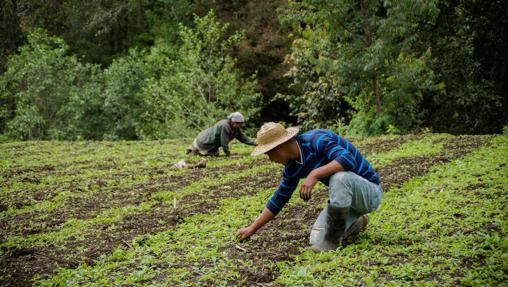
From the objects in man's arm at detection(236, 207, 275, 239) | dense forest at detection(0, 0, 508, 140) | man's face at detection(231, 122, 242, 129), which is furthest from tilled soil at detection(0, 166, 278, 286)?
dense forest at detection(0, 0, 508, 140)

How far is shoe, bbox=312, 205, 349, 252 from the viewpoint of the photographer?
409 centimetres

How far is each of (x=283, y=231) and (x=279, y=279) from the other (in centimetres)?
139

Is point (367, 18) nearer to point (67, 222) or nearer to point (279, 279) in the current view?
point (67, 222)

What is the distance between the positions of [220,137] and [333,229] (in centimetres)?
746

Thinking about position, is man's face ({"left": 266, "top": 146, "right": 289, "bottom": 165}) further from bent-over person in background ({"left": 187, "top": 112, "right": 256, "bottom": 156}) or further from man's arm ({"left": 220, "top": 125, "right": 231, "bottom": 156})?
man's arm ({"left": 220, "top": 125, "right": 231, "bottom": 156})

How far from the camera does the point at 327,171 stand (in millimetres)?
3924

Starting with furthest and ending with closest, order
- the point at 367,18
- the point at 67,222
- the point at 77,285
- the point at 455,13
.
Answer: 1. the point at 455,13
2. the point at 367,18
3. the point at 67,222
4. the point at 77,285

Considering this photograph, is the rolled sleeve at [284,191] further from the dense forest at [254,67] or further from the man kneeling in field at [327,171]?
the dense forest at [254,67]

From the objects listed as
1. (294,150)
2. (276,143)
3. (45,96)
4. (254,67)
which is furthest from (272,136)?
(45,96)

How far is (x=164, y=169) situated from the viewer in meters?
10.5

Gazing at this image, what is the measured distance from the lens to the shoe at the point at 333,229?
13.4 ft

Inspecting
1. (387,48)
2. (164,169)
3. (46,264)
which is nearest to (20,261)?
(46,264)

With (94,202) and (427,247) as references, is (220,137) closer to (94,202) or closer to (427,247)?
(94,202)

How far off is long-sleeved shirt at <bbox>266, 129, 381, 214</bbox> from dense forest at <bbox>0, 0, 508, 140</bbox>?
9.98 meters
